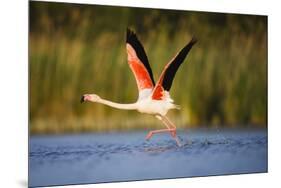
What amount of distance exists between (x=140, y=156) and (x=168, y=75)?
2.92 ft

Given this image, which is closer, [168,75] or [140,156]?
[140,156]

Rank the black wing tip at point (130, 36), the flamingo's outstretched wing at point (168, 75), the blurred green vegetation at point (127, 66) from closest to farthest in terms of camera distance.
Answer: the blurred green vegetation at point (127, 66) → the black wing tip at point (130, 36) → the flamingo's outstretched wing at point (168, 75)

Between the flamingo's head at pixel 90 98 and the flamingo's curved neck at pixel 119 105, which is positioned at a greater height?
the flamingo's head at pixel 90 98

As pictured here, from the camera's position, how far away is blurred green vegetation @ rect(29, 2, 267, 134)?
4.74 meters

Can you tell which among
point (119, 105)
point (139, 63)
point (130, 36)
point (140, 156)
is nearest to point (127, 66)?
point (139, 63)

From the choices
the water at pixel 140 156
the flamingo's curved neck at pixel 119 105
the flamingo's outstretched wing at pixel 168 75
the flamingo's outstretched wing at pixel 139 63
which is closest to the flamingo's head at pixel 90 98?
the flamingo's curved neck at pixel 119 105

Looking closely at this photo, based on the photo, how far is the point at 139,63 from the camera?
5.03m

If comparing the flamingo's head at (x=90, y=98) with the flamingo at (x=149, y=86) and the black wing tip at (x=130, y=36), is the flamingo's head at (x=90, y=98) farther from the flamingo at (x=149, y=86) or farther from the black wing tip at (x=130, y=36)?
the black wing tip at (x=130, y=36)

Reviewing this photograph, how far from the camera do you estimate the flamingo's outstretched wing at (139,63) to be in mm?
4984

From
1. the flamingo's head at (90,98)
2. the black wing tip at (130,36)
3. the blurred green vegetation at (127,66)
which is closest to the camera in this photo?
the blurred green vegetation at (127,66)

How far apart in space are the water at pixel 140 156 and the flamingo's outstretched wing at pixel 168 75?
0.45 metres

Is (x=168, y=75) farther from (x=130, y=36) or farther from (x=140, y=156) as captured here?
(x=140, y=156)

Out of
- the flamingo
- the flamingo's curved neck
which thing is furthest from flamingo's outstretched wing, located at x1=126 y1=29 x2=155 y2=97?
the flamingo's curved neck

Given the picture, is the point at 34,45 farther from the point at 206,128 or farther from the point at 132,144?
the point at 206,128
